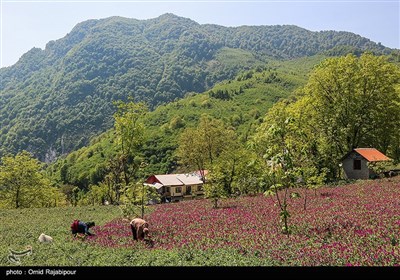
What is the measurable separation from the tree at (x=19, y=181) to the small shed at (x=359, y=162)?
188 feet

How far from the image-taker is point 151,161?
518ft

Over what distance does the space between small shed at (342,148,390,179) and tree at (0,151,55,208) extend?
57.2 metres

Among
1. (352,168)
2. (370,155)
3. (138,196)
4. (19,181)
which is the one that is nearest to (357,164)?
(352,168)

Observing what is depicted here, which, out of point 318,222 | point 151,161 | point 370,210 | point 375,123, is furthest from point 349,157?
point 151,161

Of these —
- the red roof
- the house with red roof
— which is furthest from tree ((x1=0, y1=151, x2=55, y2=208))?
the red roof

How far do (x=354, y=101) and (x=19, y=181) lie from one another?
2418 inches

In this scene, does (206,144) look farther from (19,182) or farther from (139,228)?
(139,228)

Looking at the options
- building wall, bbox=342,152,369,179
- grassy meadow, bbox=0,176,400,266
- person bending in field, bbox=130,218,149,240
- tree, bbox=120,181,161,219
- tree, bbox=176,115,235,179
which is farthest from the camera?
tree, bbox=176,115,235,179

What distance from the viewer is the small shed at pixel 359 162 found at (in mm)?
49562

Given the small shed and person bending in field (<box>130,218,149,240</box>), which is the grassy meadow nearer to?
person bending in field (<box>130,218,149,240</box>)

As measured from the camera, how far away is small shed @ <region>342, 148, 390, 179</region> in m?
49.6

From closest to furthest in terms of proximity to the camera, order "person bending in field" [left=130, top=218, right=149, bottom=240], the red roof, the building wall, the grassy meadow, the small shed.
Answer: the grassy meadow < "person bending in field" [left=130, top=218, right=149, bottom=240] < the red roof < the small shed < the building wall

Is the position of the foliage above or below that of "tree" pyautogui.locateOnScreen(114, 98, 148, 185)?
below

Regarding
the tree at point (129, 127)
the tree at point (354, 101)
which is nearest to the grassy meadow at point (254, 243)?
the tree at point (354, 101)
